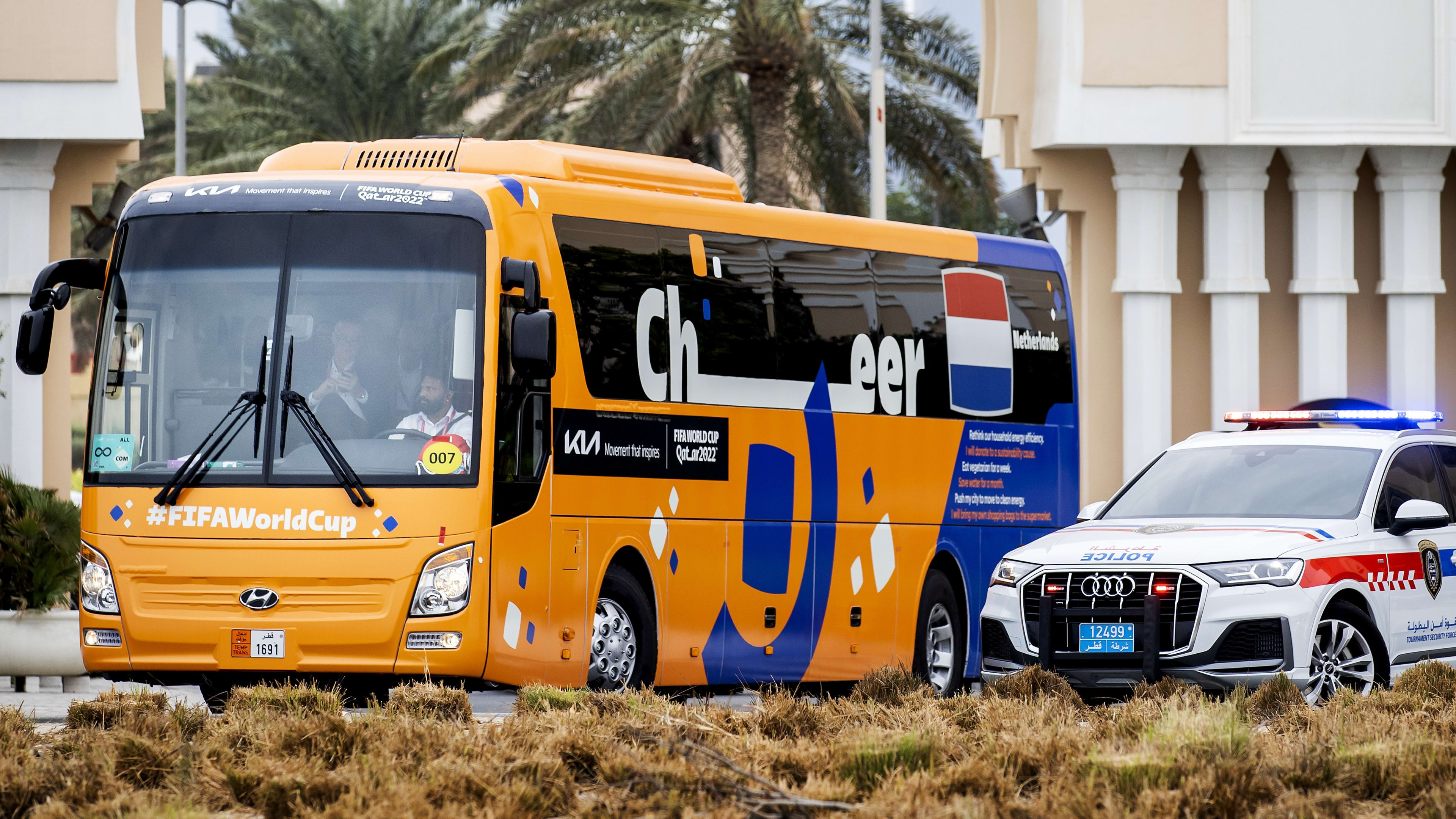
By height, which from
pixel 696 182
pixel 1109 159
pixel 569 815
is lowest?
pixel 569 815

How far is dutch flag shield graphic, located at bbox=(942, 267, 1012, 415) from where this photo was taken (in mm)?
15016

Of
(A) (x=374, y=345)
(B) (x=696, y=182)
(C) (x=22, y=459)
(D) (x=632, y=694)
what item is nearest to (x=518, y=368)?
(A) (x=374, y=345)

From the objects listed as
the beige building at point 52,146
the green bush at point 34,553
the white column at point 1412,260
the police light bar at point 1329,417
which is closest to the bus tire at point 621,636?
A: the police light bar at point 1329,417

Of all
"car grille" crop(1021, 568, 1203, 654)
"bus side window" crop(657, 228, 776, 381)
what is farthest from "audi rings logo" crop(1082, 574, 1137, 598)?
"bus side window" crop(657, 228, 776, 381)

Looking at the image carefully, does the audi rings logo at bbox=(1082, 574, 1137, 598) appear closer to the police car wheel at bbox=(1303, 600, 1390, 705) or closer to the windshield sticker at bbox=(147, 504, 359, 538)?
the police car wheel at bbox=(1303, 600, 1390, 705)

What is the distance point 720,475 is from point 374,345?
104 inches

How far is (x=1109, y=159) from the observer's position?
2484 cm

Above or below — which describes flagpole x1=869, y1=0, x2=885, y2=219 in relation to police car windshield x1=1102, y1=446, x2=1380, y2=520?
above

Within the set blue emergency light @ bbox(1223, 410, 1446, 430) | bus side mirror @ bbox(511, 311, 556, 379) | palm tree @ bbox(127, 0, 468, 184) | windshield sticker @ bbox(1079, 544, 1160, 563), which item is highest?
palm tree @ bbox(127, 0, 468, 184)

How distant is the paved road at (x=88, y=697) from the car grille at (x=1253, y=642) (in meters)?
3.00

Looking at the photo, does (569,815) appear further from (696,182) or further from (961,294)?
(961,294)

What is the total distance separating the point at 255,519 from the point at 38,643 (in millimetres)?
4145

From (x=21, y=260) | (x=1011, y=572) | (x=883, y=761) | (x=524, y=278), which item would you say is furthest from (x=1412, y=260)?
(x=883, y=761)

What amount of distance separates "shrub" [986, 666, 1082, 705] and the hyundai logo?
3.65m
